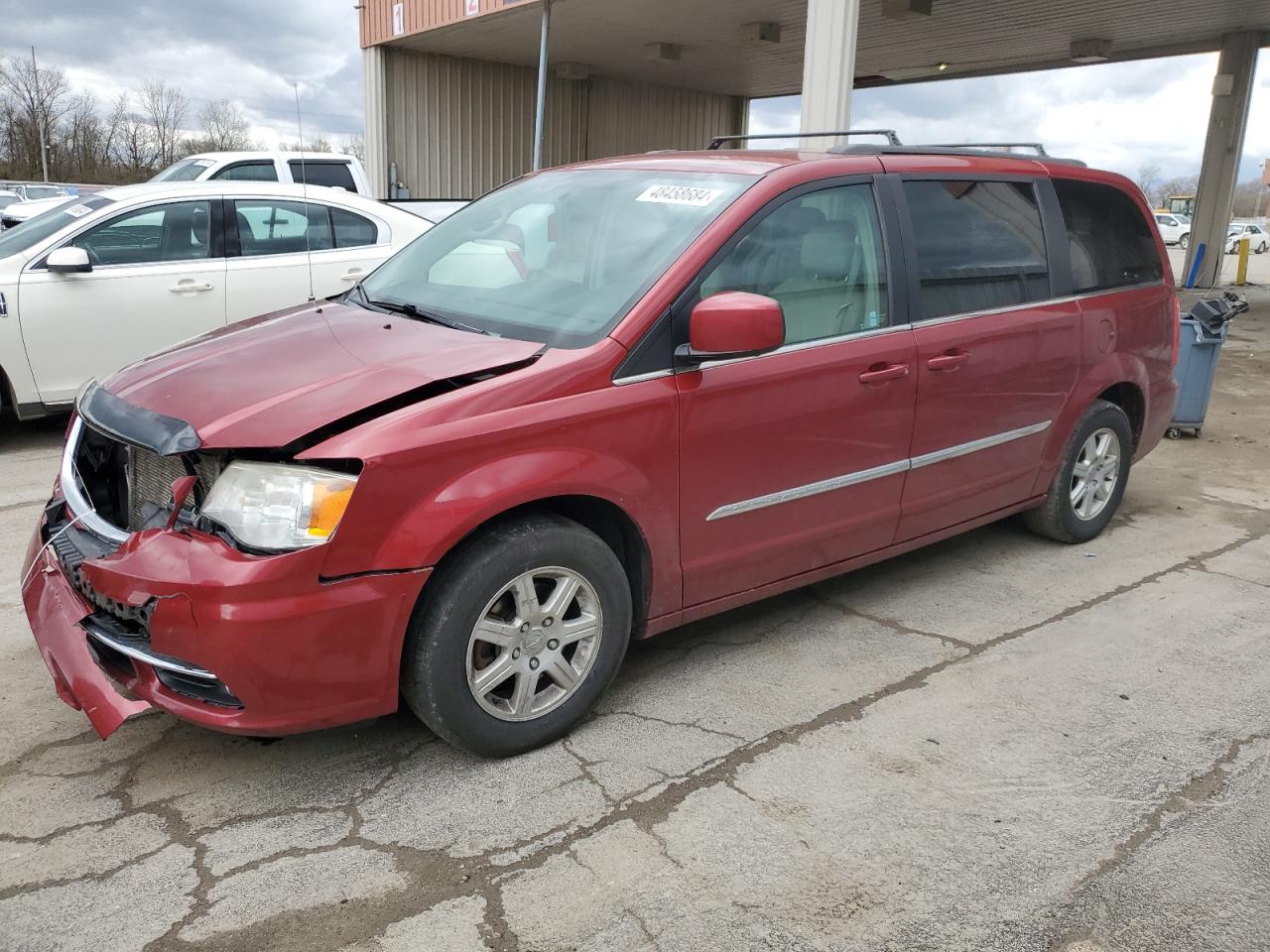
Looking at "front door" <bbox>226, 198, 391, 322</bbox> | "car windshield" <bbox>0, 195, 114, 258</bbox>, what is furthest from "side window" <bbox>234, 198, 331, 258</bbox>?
"car windshield" <bbox>0, 195, 114, 258</bbox>

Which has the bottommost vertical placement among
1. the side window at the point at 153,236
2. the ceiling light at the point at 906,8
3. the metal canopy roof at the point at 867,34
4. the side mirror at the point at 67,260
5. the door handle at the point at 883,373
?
the door handle at the point at 883,373

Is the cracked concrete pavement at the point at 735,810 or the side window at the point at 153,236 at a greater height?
the side window at the point at 153,236

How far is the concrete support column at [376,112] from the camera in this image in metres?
18.2

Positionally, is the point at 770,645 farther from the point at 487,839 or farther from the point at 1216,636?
the point at 1216,636

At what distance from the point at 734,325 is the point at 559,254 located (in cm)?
84

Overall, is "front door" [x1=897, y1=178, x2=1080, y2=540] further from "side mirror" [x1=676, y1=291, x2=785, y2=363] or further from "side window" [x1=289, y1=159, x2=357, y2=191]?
"side window" [x1=289, y1=159, x2=357, y2=191]

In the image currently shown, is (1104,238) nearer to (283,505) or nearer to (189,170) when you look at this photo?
(283,505)

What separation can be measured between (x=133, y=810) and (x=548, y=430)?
1.52 m

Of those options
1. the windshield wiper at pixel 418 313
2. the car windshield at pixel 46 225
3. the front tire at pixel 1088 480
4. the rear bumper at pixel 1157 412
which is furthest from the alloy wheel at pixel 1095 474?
the car windshield at pixel 46 225

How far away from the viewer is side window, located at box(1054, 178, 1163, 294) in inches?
182

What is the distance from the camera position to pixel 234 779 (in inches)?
113

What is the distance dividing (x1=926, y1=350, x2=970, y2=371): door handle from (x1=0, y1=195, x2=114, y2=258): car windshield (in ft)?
18.0

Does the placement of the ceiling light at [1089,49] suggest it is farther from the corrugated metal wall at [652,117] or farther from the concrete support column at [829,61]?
the concrete support column at [829,61]

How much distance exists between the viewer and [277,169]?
38.6ft
